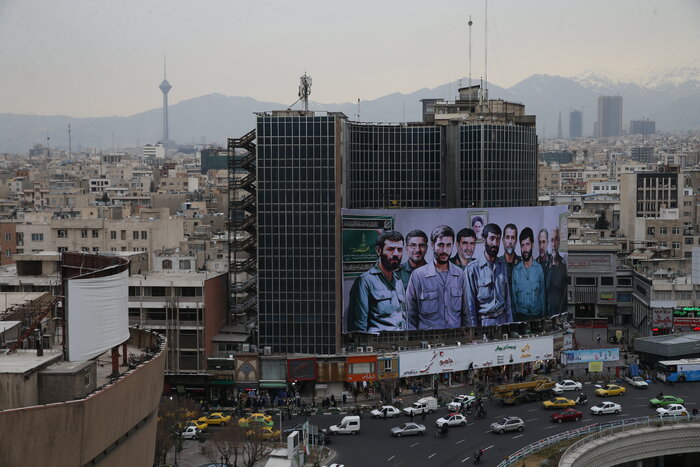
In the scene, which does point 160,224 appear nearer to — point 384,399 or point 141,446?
point 384,399

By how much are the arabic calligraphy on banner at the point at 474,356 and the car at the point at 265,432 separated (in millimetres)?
8342

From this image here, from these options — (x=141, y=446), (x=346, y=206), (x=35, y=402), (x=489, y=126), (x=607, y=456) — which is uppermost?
(x=489, y=126)

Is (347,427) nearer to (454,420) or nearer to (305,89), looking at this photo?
(454,420)

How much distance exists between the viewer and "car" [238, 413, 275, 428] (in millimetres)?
32938

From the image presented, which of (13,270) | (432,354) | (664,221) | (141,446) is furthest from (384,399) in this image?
(664,221)

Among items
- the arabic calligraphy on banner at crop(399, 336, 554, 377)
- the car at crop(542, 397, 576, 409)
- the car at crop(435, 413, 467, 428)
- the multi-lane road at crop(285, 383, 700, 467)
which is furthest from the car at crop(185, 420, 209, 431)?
the car at crop(542, 397, 576, 409)

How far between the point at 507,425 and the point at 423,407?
3.53m

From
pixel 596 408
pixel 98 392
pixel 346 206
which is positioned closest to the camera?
pixel 98 392

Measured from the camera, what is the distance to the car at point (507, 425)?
33.8m

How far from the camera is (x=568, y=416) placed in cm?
3538

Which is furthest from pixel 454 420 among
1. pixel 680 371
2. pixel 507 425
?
pixel 680 371

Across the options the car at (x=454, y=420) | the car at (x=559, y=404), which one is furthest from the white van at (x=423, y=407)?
the car at (x=559, y=404)

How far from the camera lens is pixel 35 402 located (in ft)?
58.5

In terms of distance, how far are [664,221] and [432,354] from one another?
29.4m
